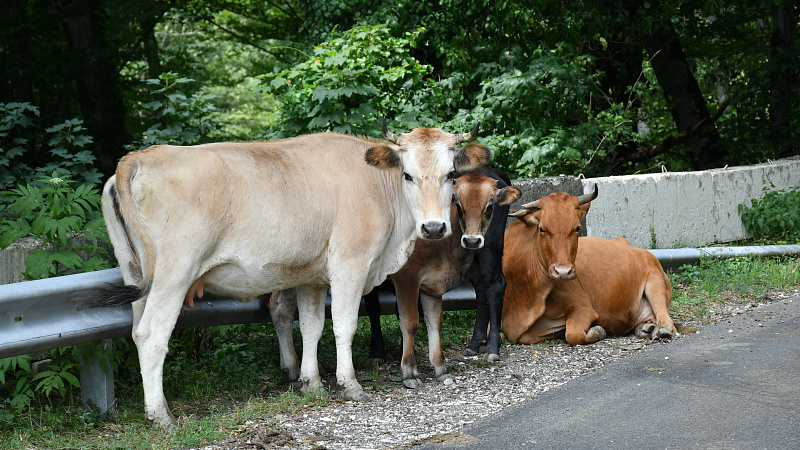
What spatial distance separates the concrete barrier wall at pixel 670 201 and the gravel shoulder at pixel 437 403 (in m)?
2.32

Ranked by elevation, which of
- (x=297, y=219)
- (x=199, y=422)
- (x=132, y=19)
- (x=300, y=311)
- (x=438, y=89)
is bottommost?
(x=199, y=422)

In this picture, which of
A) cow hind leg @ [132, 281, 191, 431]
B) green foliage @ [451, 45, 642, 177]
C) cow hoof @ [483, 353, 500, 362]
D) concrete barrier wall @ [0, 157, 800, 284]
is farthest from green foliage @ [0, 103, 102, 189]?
green foliage @ [451, 45, 642, 177]

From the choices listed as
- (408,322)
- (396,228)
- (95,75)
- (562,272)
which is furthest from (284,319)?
(95,75)

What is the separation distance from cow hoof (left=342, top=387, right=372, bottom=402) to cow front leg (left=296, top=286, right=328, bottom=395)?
0.22 metres

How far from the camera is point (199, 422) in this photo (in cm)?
540

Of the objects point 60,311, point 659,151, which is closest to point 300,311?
point 60,311

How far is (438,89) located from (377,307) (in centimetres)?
593

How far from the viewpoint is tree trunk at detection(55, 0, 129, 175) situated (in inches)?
645

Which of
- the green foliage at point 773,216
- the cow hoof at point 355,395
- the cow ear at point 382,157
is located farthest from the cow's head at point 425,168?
the green foliage at point 773,216

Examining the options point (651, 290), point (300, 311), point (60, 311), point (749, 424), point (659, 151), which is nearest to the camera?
point (749, 424)

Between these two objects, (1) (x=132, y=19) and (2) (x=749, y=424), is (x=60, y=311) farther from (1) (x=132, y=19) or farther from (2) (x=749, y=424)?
(1) (x=132, y=19)

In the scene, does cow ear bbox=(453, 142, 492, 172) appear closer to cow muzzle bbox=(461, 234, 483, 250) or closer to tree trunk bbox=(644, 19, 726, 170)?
cow muzzle bbox=(461, 234, 483, 250)

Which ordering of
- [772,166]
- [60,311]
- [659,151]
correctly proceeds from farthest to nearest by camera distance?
[659,151]
[772,166]
[60,311]

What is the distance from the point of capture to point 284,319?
6906 millimetres
